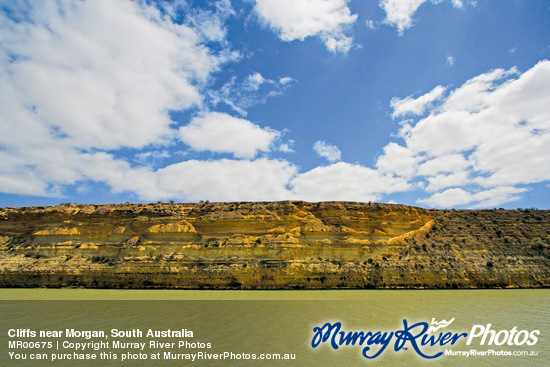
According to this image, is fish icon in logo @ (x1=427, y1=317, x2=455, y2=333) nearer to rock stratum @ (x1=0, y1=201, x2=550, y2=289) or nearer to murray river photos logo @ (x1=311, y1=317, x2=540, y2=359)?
murray river photos logo @ (x1=311, y1=317, x2=540, y2=359)

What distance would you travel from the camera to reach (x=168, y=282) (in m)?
20.1

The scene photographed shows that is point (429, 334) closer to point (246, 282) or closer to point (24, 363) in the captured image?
point (24, 363)

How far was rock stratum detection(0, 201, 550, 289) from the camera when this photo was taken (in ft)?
65.3

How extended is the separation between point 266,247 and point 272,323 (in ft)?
38.1

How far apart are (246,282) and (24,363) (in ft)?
47.2

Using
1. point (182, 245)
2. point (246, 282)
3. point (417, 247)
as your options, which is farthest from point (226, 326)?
point (417, 247)

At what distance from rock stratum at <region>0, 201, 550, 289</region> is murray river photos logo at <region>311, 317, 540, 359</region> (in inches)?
454

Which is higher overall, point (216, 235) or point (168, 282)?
point (216, 235)

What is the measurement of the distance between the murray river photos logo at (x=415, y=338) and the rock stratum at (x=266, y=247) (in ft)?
37.8

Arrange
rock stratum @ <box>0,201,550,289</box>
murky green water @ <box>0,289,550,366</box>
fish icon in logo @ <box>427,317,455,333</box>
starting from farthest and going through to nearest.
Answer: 1. rock stratum @ <box>0,201,550,289</box>
2. fish icon in logo @ <box>427,317,455,333</box>
3. murky green water @ <box>0,289,550,366</box>
